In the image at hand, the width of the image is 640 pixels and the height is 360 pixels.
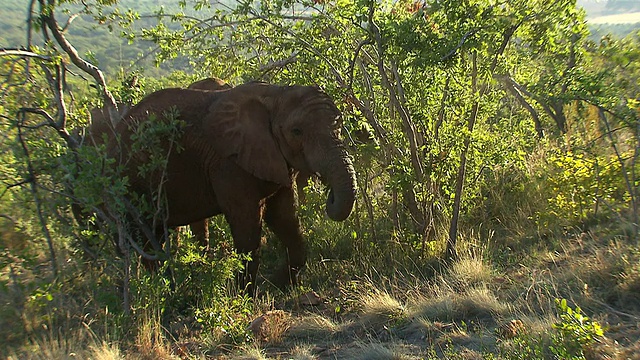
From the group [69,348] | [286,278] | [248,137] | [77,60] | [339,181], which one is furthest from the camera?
[286,278]

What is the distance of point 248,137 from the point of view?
6.71 m

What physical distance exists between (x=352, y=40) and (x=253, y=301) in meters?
3.10

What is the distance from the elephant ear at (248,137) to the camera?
21.7 ft

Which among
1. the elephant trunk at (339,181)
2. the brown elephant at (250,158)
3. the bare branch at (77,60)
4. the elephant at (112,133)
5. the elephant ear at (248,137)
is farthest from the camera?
the elephant at (112,133)

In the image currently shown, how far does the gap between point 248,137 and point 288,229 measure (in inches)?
51.6

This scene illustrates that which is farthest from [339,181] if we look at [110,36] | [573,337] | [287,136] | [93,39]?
[93,39]

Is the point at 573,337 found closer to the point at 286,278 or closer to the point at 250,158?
the point at 250,158

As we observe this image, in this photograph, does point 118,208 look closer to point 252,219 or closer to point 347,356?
point 252,219

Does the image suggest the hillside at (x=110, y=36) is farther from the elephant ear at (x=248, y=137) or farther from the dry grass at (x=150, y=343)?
the dry grass at (x=150, y=343)

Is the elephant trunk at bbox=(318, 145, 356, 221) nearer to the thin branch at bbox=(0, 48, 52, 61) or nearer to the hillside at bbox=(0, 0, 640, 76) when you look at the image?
the thin branch at bbox=(0, 48, 52, 61)

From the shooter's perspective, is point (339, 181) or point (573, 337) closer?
point (573, 337)

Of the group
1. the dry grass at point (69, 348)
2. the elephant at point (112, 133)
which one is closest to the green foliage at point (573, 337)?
the dry grass at point (69, 348)

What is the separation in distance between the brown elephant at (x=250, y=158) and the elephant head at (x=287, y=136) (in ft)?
0.03

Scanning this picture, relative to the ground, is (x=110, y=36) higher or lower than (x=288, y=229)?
higher
